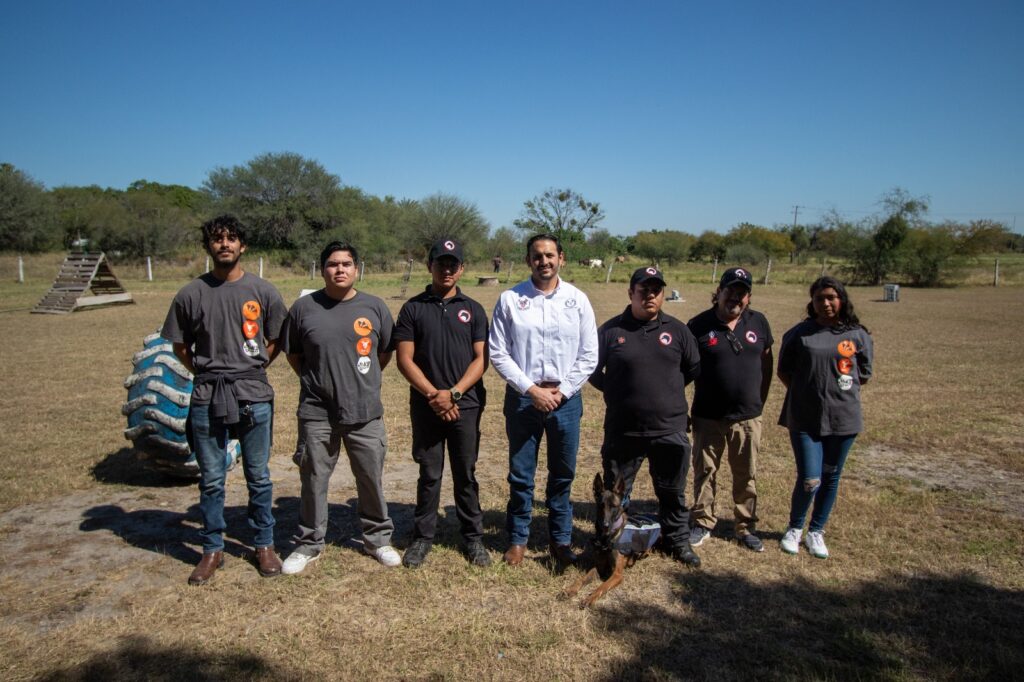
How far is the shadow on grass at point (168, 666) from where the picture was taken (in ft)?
9.29

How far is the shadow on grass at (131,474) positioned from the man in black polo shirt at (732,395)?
4142 mm

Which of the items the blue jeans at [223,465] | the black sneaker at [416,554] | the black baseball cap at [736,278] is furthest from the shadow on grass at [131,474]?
the black baseball cap at [736,278]

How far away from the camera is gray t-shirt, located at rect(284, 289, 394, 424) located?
3.73m

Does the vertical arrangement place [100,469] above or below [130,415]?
below

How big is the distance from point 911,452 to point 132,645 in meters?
6.64

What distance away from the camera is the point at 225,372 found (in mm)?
3691

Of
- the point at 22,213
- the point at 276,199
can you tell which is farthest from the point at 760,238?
the point at 22,213

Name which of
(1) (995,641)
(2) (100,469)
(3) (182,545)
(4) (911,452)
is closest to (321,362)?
(3) (182,545)

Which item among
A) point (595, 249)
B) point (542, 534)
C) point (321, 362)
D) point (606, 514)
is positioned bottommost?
point (542, 534)

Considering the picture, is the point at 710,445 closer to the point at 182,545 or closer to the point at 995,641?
the point at 995,641

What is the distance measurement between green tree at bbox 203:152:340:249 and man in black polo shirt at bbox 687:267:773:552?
4470 centimetres

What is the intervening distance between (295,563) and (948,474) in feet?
18.2

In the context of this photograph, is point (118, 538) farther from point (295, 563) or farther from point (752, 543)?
point (752, 543)

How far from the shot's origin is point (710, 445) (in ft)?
14.1
